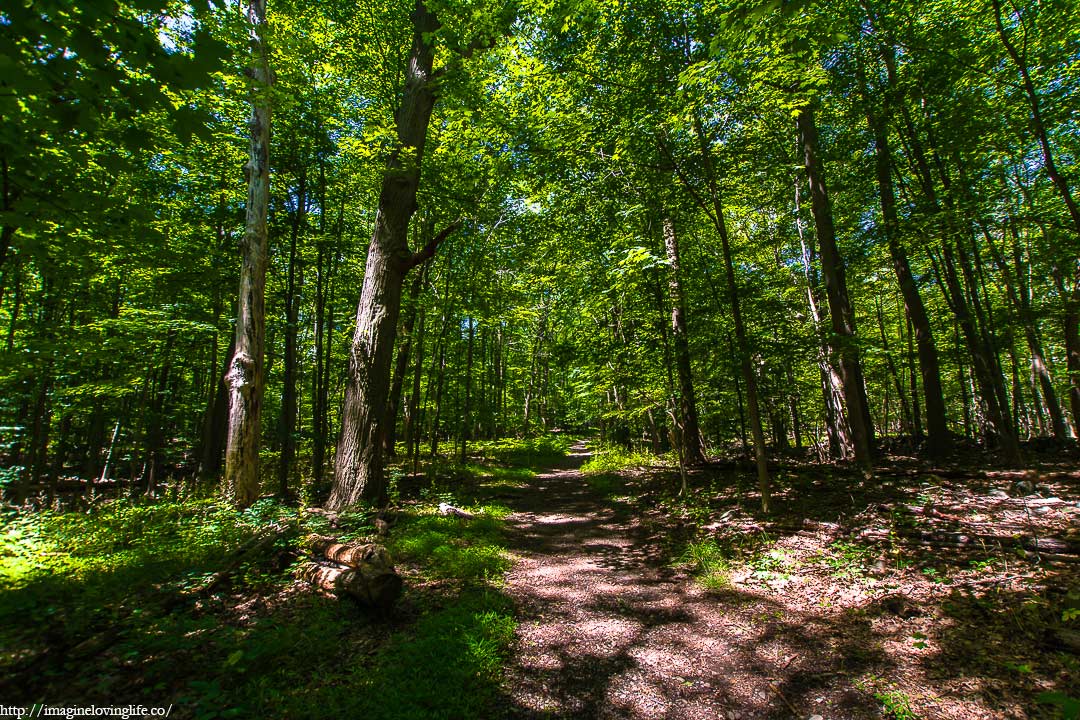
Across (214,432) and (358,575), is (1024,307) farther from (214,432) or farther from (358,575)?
(214,432)

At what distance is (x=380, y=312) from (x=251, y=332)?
90.2 inches

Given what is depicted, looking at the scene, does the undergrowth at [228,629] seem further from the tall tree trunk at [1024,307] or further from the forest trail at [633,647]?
the tall tree trunk at [1024,307]

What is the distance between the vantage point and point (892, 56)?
8.52 meters

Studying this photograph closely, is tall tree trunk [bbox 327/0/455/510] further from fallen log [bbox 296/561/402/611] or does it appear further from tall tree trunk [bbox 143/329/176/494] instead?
tall tree trunk [bbox 143/329/176/494]

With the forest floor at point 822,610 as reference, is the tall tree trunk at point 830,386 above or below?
Result: above

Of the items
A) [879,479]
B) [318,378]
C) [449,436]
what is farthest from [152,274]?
[449,436]

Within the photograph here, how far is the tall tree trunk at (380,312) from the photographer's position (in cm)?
679

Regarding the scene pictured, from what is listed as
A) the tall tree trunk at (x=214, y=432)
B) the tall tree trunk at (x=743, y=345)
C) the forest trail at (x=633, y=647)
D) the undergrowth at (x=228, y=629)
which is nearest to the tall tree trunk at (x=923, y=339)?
the tall tree trunk at (x=743, y=345)

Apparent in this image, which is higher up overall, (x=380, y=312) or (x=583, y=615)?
(x=380, y=312)

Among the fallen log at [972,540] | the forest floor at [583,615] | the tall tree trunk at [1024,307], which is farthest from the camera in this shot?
the tall tree trunk at [1024,307]

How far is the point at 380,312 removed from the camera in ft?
23.3

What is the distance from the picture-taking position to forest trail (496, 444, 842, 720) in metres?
2.89

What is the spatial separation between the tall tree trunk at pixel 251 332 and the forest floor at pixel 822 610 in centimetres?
491

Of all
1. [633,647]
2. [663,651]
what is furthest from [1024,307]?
[633,647]
